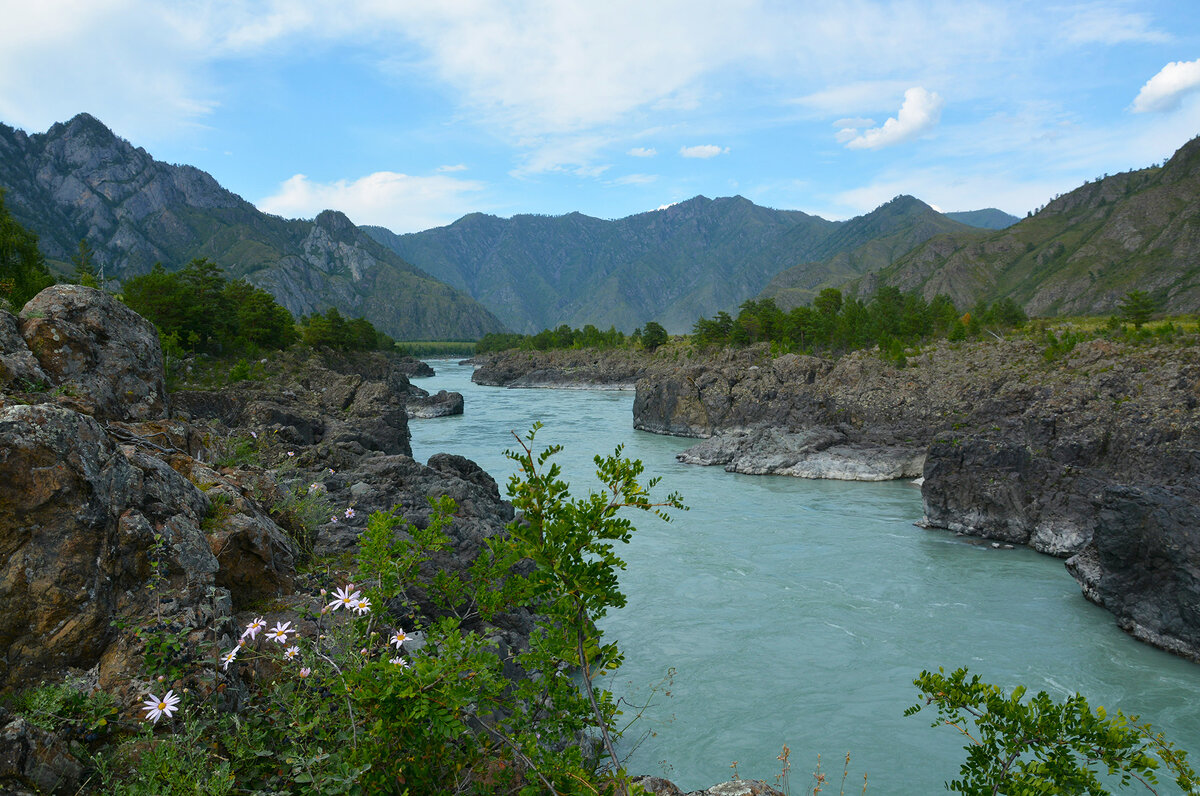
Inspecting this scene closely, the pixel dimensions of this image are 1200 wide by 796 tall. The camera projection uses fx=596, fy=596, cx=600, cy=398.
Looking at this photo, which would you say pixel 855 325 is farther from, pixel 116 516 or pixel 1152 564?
pixel 116 516

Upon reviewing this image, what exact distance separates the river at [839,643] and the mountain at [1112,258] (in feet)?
414

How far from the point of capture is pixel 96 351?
34.6ft

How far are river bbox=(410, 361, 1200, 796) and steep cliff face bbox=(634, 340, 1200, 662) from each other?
134 cm

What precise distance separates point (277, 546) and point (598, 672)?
5.45 meters

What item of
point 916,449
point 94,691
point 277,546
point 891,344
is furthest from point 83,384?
point 891,344

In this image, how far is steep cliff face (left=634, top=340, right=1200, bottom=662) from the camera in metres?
15.2

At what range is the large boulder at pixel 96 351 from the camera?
31.9ft

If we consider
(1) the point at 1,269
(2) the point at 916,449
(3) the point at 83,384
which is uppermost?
(1) the point at 1,269

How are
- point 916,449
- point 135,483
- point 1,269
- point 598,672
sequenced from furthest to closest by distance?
point 916,449, point 1,269, point 135,483, point 598,672

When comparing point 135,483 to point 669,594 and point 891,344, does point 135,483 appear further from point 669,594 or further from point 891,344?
point 891,344

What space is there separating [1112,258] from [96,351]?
667 ft

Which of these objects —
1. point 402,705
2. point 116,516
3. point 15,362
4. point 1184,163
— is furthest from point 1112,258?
point 15,362

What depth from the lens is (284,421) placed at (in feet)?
79.9

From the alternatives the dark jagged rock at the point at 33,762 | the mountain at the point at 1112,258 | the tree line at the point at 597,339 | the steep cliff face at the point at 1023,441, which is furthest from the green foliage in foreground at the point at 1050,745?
the mountain at the point at 1112,258
